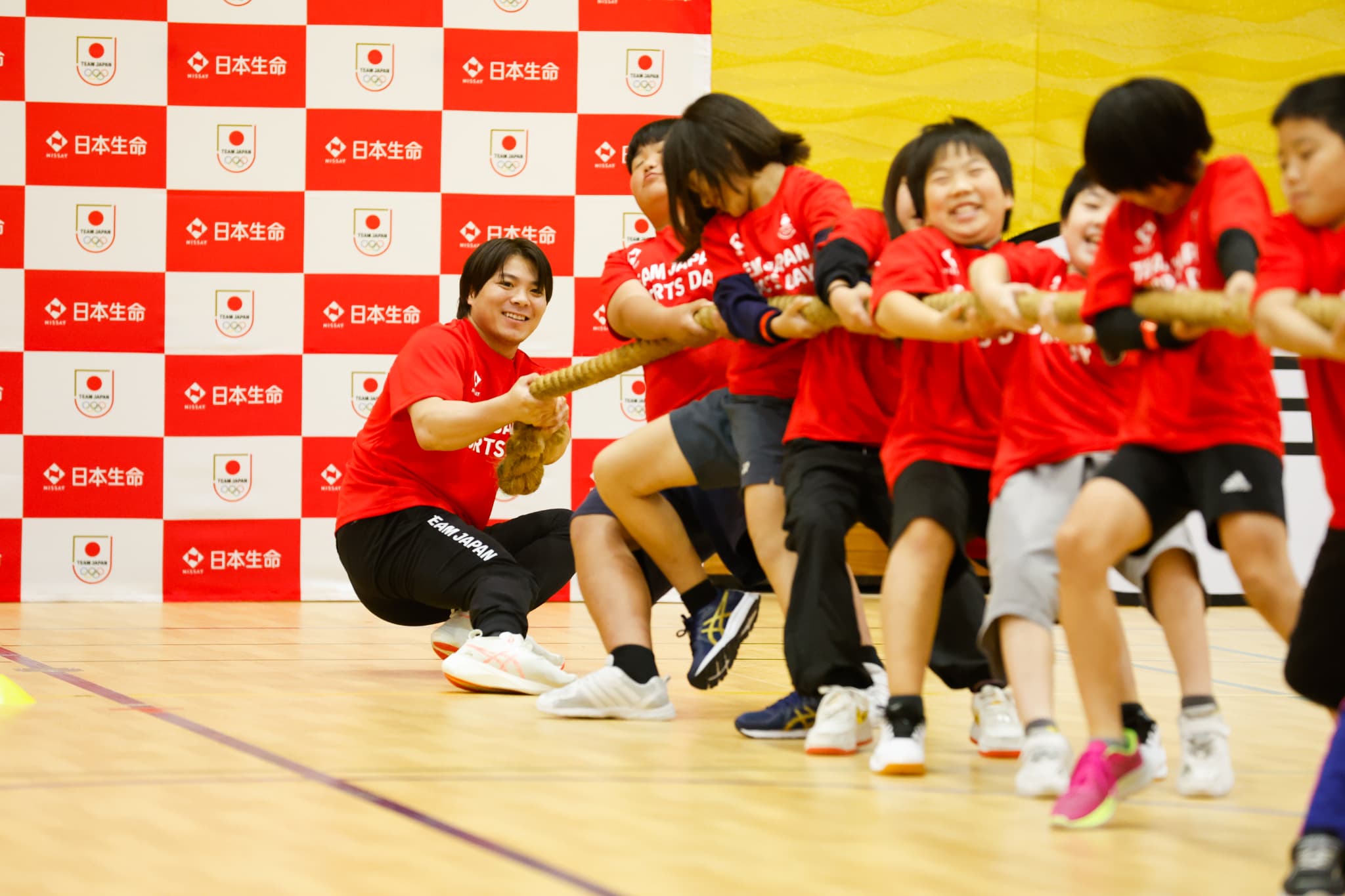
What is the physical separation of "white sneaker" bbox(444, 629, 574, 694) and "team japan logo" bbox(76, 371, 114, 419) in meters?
2.46

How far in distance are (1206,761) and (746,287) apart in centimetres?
101

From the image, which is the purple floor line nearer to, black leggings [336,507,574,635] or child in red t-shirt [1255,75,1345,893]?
black leggings [336,507,574,635]

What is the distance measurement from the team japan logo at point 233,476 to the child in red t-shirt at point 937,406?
3.20 m

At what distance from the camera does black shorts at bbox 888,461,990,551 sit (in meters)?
2.00

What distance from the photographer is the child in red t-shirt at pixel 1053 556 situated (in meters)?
1.83

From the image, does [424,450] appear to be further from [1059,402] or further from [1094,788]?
[1094,788]

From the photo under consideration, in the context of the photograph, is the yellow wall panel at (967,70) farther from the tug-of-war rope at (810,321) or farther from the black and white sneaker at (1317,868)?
the black and white sneaker at (1317,868)

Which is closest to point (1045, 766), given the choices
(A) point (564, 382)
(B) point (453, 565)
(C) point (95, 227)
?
(A) point (564, 382)

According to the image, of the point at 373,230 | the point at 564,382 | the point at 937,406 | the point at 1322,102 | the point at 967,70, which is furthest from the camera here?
the point at 967,70

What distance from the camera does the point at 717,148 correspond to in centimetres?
238

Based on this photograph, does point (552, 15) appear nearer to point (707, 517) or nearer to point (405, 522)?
point (405, 522)

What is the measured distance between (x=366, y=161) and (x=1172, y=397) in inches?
146

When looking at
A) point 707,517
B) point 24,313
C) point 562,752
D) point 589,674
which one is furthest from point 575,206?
point 562,752

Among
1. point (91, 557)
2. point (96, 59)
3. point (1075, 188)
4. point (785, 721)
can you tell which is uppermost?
point (96, 59)
